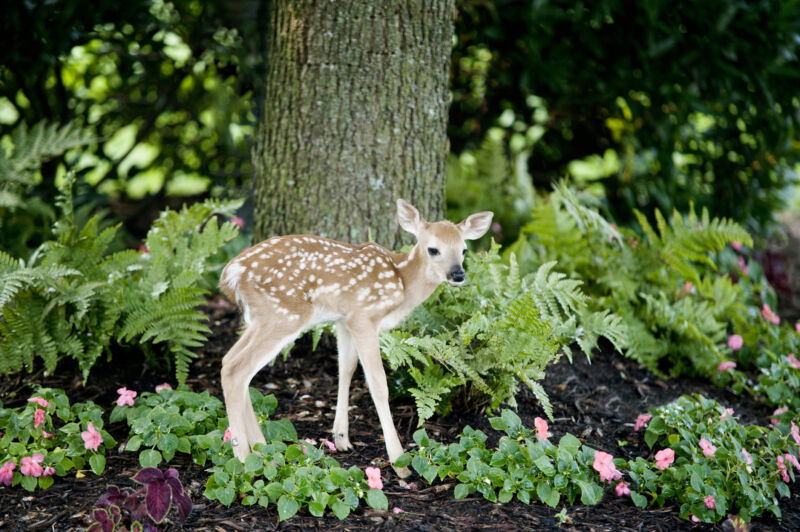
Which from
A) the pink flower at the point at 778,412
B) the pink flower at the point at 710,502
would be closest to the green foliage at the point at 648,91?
the pink flower at the point at 778,412

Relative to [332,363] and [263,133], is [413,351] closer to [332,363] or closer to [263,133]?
[332,363]

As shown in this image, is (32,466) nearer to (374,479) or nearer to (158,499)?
(158,499)

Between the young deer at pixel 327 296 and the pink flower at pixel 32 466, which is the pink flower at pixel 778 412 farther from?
the pink flower at pixel 32 466

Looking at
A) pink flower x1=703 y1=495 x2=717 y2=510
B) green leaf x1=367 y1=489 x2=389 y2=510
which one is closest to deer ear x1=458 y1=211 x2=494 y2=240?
green leaf x1=367 y1=489 x2=389 y2=510

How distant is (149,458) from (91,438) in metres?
0.29

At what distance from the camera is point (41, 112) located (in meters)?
6.30

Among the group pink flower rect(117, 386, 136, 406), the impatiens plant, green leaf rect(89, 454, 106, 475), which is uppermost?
the impatiens plant

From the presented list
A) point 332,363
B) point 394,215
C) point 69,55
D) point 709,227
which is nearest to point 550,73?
point 709,227

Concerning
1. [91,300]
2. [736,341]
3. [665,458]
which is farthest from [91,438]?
[736,341]

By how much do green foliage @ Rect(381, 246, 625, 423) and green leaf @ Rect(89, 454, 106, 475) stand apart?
135 centimetres

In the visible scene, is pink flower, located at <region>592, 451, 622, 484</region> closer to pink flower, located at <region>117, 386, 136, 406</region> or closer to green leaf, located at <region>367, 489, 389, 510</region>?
Answer: green leaf, located at <region>367, 489, 389, 510</region>

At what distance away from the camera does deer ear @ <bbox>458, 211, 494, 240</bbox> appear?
12.2 ft

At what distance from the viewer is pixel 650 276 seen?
16.9 ft

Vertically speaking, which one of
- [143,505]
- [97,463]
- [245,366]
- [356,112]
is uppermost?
[356,112]
